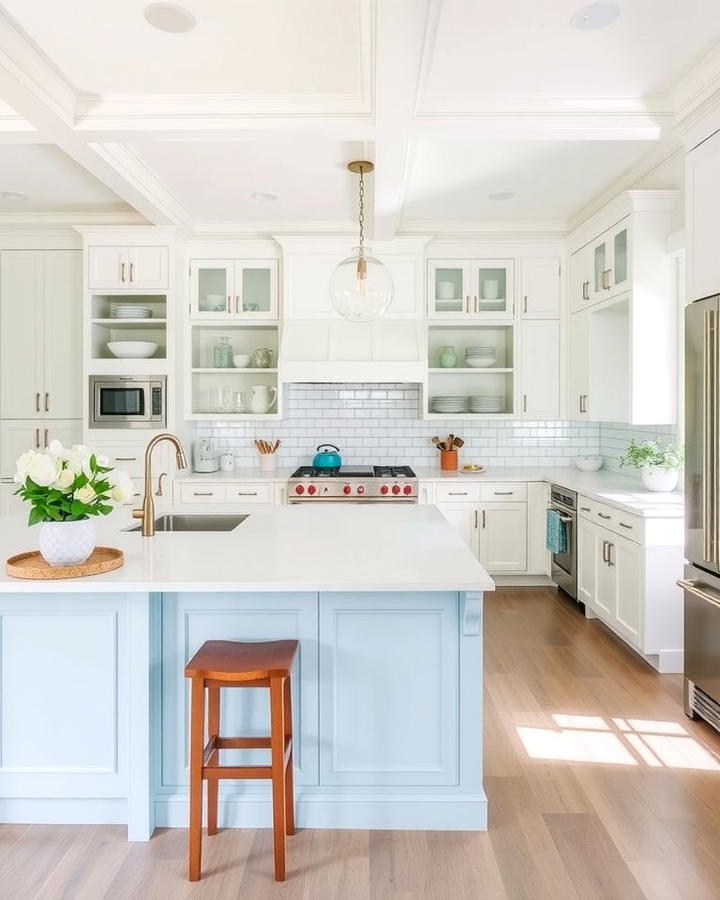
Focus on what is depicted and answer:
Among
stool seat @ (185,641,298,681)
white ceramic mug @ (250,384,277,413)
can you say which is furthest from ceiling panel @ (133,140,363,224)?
stool seat @ (185,641,298,681)

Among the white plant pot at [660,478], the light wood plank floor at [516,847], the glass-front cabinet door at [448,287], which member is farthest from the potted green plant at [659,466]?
the glass-front cabinet door at [448,287]

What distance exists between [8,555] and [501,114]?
2.84 m

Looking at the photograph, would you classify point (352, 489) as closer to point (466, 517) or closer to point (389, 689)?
point (466, 517)

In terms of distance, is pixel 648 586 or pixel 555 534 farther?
pixel 555 534

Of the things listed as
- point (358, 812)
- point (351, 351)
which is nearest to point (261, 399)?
point (351, 351)

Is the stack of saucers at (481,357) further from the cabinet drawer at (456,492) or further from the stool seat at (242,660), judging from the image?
the stool seat at (242,660)

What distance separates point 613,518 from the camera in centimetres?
417

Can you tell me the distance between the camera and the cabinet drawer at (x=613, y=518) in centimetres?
385

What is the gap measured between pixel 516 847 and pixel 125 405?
407cm

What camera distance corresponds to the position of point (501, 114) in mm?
3254

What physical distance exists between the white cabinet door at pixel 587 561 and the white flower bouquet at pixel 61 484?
325 centimetres

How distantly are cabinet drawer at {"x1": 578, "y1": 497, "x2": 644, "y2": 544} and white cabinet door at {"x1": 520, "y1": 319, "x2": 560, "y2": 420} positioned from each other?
1.13 metres

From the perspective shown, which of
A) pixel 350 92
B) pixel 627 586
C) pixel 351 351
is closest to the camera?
pixel 350 92

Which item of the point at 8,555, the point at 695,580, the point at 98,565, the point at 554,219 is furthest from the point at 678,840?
the point at 554,219
